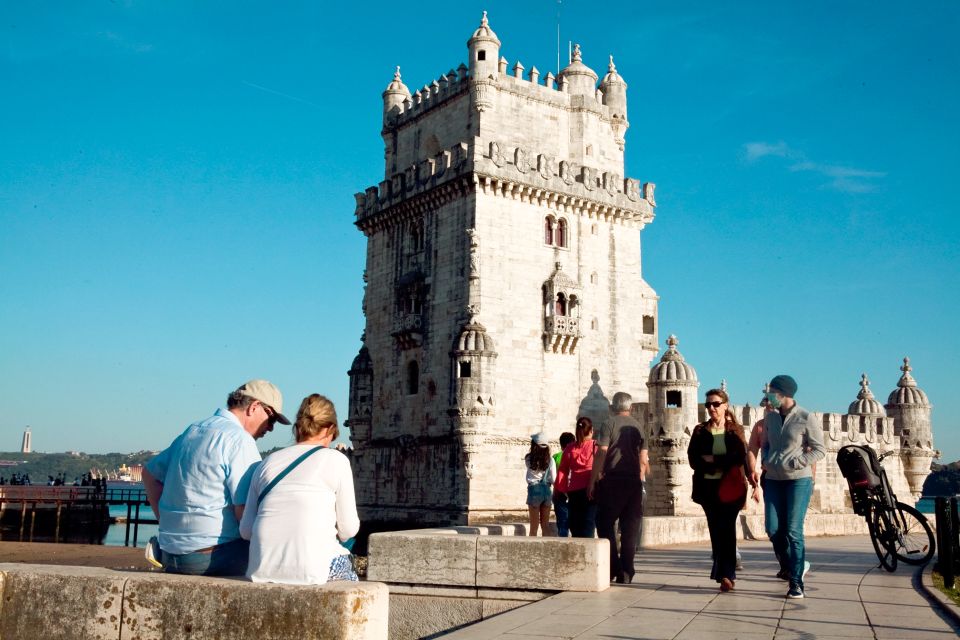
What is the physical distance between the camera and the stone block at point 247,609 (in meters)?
5.90

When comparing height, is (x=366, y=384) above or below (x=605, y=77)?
below

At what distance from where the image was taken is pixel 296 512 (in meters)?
6.28

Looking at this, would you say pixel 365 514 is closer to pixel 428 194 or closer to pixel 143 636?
pixel 428 194

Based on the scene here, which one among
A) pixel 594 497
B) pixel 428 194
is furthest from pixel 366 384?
pixel 594 497

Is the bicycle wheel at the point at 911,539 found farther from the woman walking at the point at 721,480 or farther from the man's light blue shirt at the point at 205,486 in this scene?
the man's light blue shirt at the point at 205,486

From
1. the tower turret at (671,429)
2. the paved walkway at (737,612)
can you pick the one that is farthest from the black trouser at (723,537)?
the tower turret at (671,429)

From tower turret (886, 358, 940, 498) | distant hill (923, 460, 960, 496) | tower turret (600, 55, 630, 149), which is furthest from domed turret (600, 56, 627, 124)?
distant hill (923, 460, 960, 496)

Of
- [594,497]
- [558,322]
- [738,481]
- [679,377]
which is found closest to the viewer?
[738,481]

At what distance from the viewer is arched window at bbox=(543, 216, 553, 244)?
35.9m

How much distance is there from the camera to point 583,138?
3775cm

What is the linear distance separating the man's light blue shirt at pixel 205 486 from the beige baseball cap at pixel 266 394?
432 millimetres

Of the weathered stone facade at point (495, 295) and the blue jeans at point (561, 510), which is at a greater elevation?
the weathered stone facade at point (495, 295)

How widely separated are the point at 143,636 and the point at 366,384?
31.9m

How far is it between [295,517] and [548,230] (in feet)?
100
